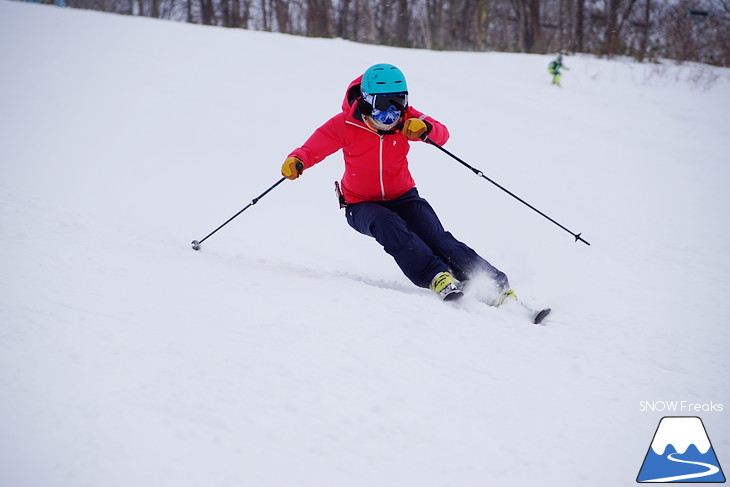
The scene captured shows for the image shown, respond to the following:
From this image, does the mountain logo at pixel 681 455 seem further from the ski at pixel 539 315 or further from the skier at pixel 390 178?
the skier at pixel 390 178

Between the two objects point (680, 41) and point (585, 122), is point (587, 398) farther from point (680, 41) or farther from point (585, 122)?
point (680, 41)

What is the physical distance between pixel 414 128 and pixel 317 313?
4.53ft

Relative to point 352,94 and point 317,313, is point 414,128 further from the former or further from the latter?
point 317,313

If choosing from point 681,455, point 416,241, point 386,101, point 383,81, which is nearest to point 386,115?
point 386,101

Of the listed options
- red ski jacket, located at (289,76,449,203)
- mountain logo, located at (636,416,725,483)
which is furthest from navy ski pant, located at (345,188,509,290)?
mountain logo, located at (636,416,725,483)

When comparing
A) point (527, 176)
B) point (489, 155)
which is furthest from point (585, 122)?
point (527, 176)

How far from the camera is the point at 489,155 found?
677 centimetres

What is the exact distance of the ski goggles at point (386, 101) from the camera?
10.1ft

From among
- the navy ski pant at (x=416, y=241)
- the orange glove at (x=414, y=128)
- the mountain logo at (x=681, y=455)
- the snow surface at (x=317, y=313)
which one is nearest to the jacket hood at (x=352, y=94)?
the orange glove at (x=414, y=128)

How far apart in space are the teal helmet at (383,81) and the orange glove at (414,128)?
7.7 inches

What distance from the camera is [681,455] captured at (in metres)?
1.75

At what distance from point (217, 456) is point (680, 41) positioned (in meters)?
17.2

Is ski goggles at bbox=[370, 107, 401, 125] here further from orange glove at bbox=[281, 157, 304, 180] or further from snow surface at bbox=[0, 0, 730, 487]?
snow surface at bbox=[0, 0, 730, 487]

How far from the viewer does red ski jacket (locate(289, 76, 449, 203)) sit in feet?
10.8
